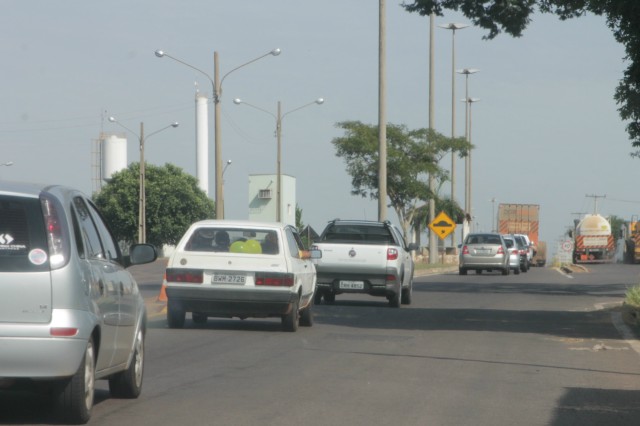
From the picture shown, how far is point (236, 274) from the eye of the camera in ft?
57.0

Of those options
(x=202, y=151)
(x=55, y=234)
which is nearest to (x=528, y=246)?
(x=202, y=151)

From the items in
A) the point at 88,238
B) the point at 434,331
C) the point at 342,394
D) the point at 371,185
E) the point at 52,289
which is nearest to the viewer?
the point at 52,289

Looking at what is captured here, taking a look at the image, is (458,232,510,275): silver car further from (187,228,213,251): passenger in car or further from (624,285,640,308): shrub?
(187,228,213,251): passenger in car

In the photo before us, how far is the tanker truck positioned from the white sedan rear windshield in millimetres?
63317

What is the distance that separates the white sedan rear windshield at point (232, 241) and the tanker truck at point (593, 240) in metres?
63.3

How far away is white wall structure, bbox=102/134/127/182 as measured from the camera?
370 feet

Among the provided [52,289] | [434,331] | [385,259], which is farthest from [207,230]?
[52,289]

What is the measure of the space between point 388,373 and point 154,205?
82336 millimetres

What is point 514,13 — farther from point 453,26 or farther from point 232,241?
point 453,26

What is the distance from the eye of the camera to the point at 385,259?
2420cm

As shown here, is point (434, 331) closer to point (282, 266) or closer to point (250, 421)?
point (282, 266)

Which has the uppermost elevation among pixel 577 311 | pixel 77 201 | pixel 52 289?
pixel 77 201

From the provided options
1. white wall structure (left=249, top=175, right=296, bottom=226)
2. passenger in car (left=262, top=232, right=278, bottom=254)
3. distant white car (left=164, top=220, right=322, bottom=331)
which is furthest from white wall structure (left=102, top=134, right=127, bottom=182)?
passenger in car (left=262, top=232, right=278, bottom=254)

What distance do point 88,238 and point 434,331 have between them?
1036cm
